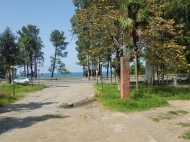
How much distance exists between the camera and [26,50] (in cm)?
4953

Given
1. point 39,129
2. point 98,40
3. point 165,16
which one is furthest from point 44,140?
point 165,16

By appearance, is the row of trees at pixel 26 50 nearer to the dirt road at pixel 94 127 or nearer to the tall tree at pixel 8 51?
the tall tree at pixel 8 51

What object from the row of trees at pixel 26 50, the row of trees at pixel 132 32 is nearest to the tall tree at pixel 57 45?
the row of trees at pixel 26 50

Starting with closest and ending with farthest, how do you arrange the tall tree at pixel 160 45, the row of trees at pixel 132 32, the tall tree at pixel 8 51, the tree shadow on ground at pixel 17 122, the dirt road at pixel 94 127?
the dirt road at pixel 94 127 < the tree shadow on ground at pixel 17 122 < the row of trees at pixel 132 32 < the tall tree at pixel 160 45 < the tall tree at pixel 8 51

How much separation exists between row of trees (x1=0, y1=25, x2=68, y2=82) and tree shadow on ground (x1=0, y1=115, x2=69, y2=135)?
25.8m

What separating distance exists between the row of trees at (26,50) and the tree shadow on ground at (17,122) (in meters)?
25.8

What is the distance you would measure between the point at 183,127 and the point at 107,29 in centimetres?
1294

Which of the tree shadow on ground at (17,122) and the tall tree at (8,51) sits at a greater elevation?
the tall tree at (8,51)

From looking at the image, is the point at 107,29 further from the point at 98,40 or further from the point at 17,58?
the point at 17,58

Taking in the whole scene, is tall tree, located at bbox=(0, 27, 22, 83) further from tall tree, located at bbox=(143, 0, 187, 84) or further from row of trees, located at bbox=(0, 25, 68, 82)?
tall tree, located at bbox=(143, 0, 187, 84)

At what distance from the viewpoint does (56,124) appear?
10477 millimetres

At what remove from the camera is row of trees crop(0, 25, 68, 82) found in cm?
3772

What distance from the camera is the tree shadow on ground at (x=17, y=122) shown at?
1030 centimetres

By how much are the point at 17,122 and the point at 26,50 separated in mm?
39788
